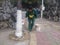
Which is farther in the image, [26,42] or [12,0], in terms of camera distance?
[12,0]

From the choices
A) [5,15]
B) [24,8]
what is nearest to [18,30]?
[5,15]

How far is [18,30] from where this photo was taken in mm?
10094

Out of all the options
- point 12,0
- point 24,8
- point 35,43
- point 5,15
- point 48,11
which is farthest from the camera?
point 24,8

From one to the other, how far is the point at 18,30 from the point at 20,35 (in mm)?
255

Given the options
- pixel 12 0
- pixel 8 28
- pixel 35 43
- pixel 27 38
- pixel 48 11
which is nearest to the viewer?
pixel 35 43

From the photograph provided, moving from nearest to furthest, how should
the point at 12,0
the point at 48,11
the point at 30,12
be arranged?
the point at 30,12 → the point at 48,11 → the point at 12,0

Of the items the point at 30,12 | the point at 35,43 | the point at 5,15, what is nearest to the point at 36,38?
the point at 35,43

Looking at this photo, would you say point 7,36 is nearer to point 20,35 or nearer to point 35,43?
point 20,35

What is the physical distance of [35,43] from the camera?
9.02 m

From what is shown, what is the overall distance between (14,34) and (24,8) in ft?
30.6

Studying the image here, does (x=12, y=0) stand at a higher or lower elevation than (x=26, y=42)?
higher

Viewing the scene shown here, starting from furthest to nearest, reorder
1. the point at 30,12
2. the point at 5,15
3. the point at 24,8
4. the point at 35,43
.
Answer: the point at 24,8, the point at 5,15, the point at 30,12, the point at 35,43

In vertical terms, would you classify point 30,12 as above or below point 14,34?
above

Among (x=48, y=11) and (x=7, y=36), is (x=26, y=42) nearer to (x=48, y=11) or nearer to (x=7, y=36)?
(x=7, y=36)
